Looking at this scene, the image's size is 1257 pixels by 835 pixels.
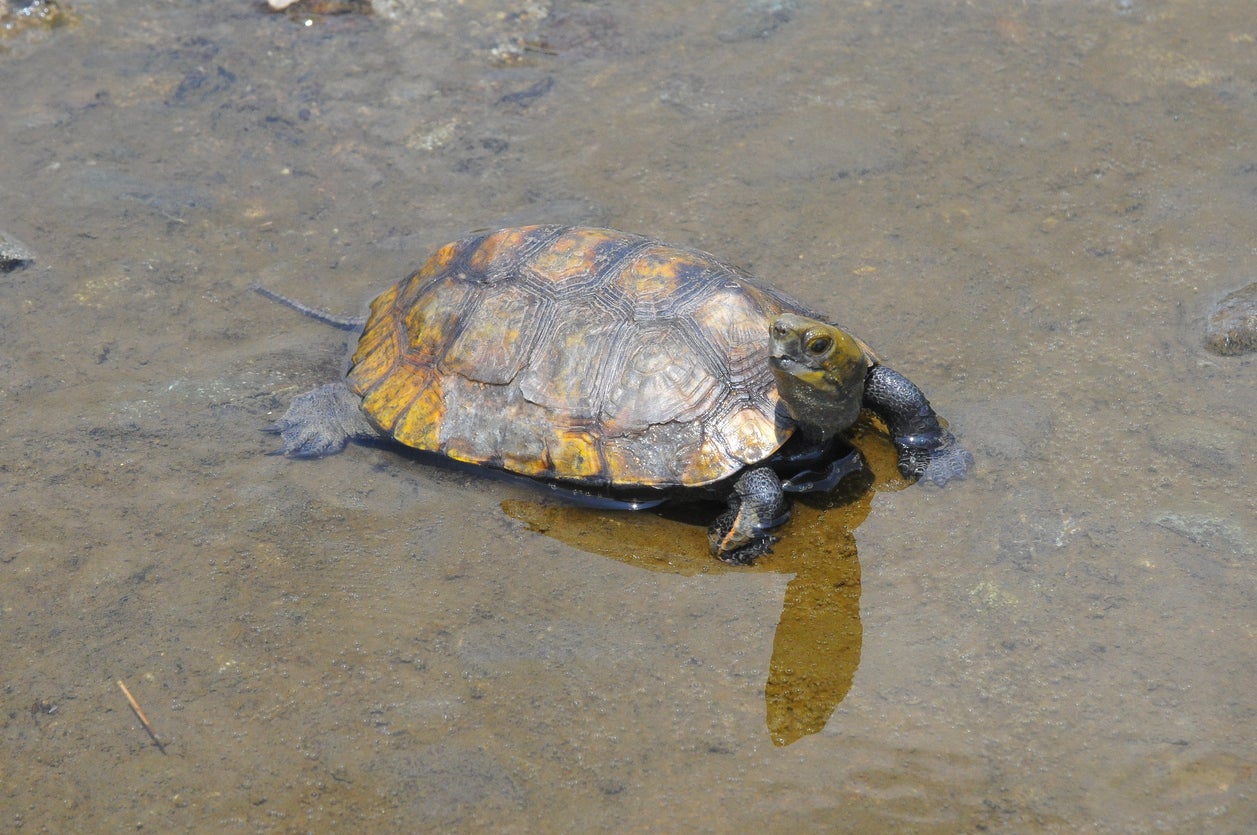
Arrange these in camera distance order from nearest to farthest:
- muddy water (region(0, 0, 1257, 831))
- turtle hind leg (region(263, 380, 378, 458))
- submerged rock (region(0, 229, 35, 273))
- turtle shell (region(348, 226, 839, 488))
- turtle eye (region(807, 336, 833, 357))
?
muddy water (region(0, 0, 1257, 831))
turtle eye (region(807, 336, 833, 357))
turtle shell (region(348, 226, 839, 488))
turtle hind leg (region(263, 380, 378, 458))
submerged rock (region(0, 229, 35, 273))

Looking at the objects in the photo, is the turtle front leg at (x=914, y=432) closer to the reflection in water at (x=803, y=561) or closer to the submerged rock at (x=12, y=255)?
the reflection in water at (x=803, y=561)

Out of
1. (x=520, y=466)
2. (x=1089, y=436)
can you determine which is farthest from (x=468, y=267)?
(x=1089, y=436)

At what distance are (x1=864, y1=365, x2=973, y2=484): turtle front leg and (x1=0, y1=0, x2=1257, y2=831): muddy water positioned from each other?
0.37 ft

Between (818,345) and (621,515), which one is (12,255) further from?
(818,345)

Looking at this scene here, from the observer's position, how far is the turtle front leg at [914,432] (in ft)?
14.1

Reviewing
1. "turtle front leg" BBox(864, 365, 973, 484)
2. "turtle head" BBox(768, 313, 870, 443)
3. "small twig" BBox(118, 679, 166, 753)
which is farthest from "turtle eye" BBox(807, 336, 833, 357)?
"small twig" BBox(118, 679, 166, 753)

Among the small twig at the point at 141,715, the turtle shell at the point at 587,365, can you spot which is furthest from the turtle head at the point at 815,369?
the small twig at the point at 141,715

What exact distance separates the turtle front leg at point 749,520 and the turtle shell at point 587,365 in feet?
0.32

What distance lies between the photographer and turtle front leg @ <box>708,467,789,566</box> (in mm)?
4043

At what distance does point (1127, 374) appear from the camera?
468 centimetres

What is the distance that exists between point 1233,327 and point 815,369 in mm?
2263

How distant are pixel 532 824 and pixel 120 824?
1.30 meters

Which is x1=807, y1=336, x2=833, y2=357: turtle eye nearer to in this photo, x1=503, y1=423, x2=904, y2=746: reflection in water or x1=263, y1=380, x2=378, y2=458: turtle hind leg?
Result: x1=503, y1=423, x2=904, y2=746: reflection in water

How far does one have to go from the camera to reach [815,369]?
3947 mm
